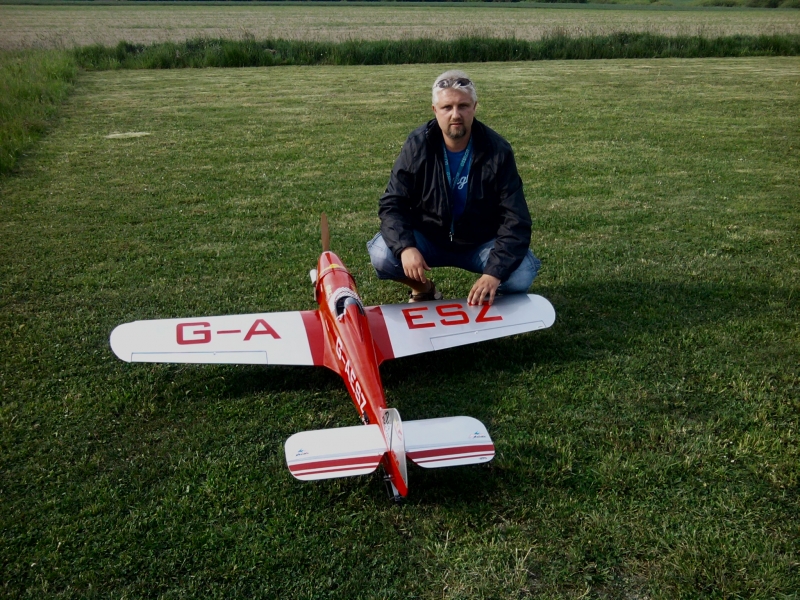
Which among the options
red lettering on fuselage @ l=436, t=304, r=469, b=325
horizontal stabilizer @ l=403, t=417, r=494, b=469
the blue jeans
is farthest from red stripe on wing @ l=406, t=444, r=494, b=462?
the blue jeans

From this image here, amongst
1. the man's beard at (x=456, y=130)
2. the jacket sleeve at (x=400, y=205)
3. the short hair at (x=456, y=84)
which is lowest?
the jacket sleeve at (x=400, y=205)

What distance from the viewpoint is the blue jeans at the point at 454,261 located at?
17.7ft

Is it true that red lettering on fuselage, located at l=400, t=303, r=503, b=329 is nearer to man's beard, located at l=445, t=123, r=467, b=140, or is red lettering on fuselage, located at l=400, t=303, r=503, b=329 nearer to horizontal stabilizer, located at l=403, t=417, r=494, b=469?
man's beard, located at l=445, t=123, r=467, b=140

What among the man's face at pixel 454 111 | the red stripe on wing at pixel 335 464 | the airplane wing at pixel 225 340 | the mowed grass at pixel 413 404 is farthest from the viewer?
the man's face at pixel 454 111

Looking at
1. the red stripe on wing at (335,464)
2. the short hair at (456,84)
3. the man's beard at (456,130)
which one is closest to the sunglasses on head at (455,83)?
the short hair at (456,84)

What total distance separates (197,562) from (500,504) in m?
1.56

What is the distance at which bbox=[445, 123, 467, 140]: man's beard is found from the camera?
4.84 metres

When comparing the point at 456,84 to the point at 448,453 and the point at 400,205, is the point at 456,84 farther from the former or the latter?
the point at 448,453

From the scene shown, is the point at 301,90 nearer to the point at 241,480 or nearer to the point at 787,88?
the point at 787,88

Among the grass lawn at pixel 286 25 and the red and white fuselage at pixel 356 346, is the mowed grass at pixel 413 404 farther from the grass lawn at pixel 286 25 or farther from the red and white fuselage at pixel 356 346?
the grass lawn at pixel 286 25

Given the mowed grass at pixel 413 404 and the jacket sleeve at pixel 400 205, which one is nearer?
the mowed grass at pixel 413 404

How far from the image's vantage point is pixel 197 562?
328 cm

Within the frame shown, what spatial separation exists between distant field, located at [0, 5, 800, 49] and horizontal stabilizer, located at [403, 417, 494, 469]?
2745cm

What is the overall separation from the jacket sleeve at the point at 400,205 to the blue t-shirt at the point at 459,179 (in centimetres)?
29
